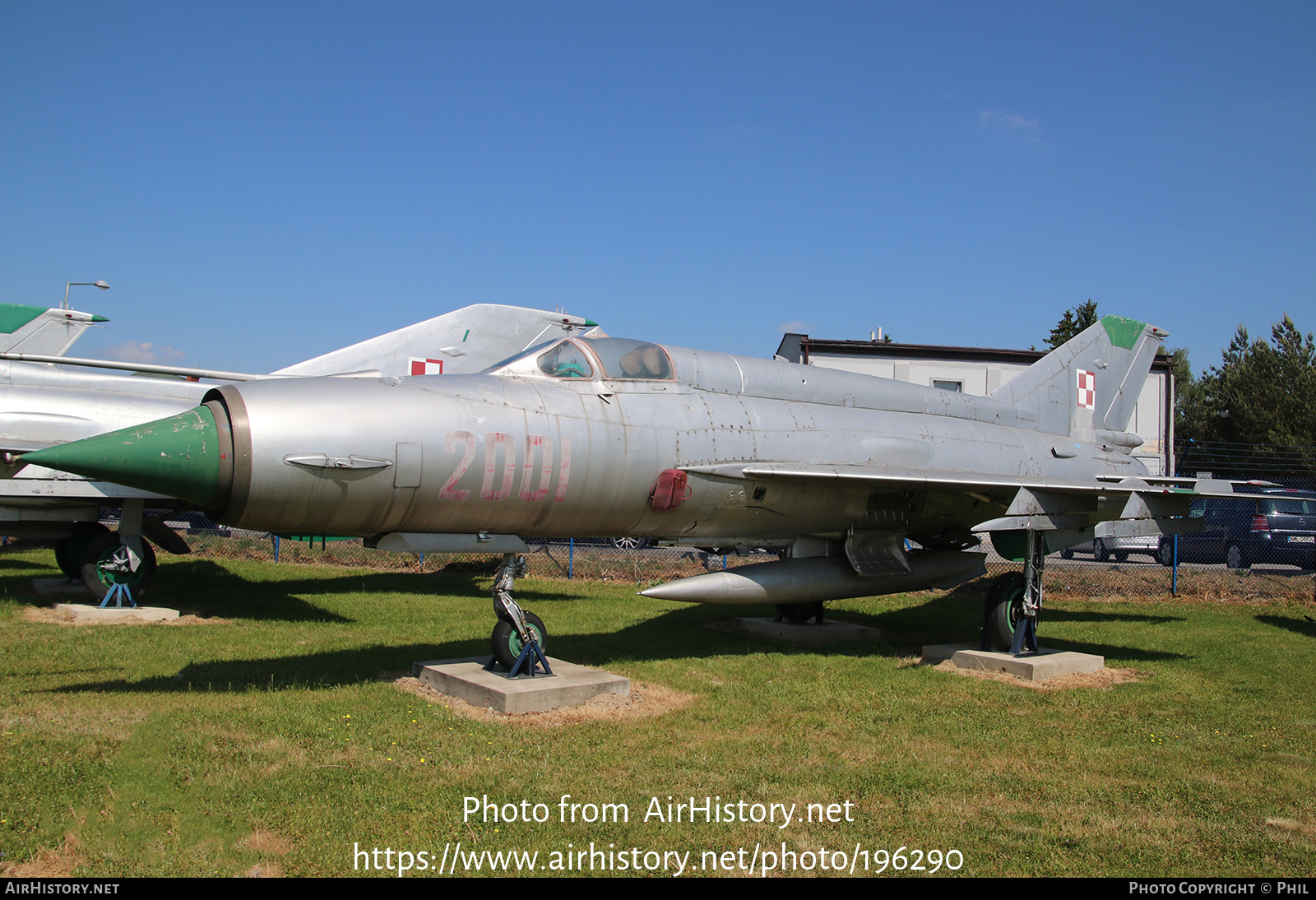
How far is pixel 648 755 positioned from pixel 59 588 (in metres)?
11.6

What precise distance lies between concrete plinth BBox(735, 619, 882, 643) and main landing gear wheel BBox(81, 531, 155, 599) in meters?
8.32

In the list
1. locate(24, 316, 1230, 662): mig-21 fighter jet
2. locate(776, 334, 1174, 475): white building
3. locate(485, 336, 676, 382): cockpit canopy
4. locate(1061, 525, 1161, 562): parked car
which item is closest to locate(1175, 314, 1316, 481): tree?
locate(776, 334, 1174, 475): white building

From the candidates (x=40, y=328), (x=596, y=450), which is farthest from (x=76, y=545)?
(x=596, y=450)

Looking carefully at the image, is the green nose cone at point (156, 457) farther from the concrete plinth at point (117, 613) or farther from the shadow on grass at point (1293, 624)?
the shadow on grass at point (1293, 624)

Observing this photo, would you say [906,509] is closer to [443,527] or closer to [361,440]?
[443,527]

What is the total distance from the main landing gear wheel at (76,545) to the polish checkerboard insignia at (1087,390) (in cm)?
1451

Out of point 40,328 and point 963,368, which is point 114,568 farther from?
point 963,368

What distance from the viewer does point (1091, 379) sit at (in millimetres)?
12883

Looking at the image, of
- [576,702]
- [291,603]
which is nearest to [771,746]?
[576,702]

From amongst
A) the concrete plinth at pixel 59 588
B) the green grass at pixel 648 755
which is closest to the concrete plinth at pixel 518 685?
the green grass at pixel 648 755

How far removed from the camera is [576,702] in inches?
286

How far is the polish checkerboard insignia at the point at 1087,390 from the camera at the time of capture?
41.9 feet

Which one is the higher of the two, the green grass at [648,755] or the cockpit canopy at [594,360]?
the cockpit canopy at [594,360]
